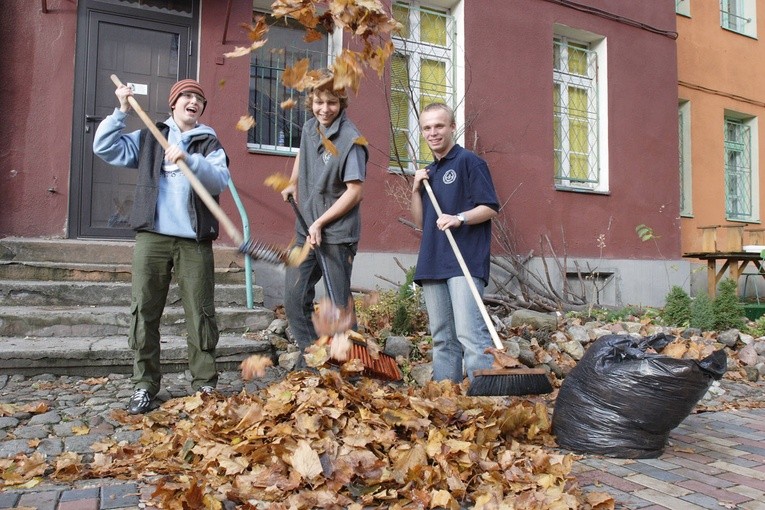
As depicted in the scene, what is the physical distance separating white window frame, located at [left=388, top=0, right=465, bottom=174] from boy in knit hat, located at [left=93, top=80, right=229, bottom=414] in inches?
171

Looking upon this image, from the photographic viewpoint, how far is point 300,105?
7.47 meters

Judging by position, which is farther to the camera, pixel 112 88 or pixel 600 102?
pixel 600 102

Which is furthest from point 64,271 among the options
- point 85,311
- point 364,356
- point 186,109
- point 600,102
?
point 600,102

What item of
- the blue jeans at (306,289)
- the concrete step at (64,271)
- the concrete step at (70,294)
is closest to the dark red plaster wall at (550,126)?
the concrete step at (70,294)

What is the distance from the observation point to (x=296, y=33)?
24.7ft

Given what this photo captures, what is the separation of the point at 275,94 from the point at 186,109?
359cm

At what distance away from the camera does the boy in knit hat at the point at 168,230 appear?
368 cm

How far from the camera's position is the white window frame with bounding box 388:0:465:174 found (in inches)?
317

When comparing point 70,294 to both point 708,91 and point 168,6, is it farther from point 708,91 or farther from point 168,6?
point 708,91

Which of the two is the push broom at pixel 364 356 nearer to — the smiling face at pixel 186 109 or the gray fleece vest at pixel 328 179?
the gray fleece vest at pixel 328 179

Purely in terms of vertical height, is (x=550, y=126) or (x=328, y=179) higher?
(x=550, y=126)

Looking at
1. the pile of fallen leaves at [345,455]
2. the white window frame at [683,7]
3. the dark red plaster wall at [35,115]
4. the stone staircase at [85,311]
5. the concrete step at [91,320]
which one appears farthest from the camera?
the white window frame at [683,7]

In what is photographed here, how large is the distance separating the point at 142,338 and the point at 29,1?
175 inches

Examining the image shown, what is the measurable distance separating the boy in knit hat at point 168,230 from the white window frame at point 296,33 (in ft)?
10.1
